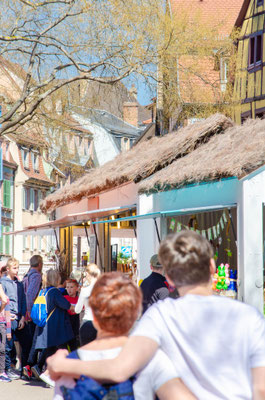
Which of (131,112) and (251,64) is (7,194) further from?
(251,64)

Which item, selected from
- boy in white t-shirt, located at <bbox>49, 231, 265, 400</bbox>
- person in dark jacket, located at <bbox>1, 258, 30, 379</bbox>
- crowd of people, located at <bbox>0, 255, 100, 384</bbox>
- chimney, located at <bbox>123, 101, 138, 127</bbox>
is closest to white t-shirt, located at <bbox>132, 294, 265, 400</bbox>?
boy in white t-shirt, located at <bbox>49, 231, 265, 400</bbox>

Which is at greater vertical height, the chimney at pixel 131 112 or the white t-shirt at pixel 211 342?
the chimney at pixel 131 112

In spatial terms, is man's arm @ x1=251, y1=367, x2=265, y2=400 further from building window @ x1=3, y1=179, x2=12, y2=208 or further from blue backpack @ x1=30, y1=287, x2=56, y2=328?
building window @ x1=3, y1=179, x2=12, y2=208

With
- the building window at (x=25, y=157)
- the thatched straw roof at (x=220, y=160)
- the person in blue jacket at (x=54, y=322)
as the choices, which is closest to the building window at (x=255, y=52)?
the thatched straw roof at (x=220, y=160)

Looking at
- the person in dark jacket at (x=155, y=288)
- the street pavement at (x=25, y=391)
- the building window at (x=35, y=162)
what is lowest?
the street pavement at (x=25, y=391)

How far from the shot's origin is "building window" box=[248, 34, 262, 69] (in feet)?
82.5

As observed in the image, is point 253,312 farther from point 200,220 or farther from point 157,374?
point 200,220

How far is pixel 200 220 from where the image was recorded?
1251 centimetres

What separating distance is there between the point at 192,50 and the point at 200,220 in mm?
Result: 5939

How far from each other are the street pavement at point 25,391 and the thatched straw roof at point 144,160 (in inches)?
157

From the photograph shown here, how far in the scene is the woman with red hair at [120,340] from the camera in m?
2.82

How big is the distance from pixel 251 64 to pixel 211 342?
23.4 m

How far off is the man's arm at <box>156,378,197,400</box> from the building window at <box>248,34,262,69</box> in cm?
2289

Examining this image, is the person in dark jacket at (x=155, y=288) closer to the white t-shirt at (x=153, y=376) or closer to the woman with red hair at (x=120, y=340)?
the woman with red hair at (x=120, y=340)
